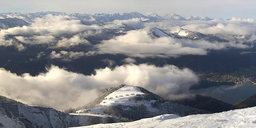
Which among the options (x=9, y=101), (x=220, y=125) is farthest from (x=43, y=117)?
(x=220, y=125)

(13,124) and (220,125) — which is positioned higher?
(220,125)

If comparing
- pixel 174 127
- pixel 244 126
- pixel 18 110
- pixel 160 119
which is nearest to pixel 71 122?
pixel 18 110

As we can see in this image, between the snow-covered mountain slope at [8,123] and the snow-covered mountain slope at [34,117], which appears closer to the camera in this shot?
the snow-covered mountain slope at [8,123]

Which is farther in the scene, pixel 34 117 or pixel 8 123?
pixel 34 117

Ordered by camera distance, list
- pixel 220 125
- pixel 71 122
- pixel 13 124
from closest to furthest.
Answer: pixel 220 125
pixel 13 124
pixel 71 122

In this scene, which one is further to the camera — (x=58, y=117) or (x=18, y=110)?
(x=58, y=117)

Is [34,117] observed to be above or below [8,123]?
below

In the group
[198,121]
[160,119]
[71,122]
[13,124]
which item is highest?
[198,121]

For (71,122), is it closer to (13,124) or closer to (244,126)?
(13,124)

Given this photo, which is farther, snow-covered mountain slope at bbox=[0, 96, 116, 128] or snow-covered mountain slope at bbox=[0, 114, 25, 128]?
snow-covered mountain slope at bbox=[0, 96, 116, 128]

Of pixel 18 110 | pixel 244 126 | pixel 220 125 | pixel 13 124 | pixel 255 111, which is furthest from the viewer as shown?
pixel 18 110
